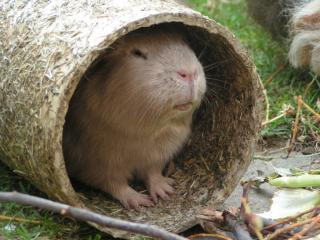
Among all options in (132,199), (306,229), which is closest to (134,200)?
(132,199)

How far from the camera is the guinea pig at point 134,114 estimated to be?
2545 mm

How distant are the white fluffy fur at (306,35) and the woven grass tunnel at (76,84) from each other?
3.39 ft

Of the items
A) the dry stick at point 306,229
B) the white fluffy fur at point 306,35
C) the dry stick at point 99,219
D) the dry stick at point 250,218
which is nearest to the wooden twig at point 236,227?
the dry stick at point 250,218

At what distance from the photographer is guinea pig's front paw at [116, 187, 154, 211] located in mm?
2824

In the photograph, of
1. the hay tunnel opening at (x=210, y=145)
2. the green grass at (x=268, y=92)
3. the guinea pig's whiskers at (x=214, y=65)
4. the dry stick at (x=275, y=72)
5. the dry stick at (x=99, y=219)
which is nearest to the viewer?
the dry stick at (x=99, y=219)

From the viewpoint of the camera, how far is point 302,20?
3850 mm

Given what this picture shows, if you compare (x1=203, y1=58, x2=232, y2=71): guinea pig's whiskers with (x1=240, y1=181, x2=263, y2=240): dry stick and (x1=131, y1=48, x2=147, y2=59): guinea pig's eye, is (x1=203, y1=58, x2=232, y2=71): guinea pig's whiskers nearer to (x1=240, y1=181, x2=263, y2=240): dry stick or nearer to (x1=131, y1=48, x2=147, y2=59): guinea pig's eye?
(x1=131, y1=48, x2=147, y2=59): guinea pig's eye

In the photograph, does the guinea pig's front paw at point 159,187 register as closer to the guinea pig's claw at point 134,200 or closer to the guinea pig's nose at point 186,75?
Answer: the guinea pig's claw at point 134,200

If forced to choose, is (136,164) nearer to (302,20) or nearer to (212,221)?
(212,221)

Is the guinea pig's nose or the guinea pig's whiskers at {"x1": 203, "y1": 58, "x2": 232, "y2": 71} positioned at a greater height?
the guinea pig's nose

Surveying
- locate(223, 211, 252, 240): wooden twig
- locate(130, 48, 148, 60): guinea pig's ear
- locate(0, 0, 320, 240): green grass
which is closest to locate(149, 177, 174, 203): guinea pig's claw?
locate(0, 0, 320, 240): green grass

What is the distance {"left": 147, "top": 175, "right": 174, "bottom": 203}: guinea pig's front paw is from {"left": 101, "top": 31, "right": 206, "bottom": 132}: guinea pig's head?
0.39 m

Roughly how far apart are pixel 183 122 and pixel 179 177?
1.03 feet

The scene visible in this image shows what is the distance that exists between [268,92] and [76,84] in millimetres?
2074
